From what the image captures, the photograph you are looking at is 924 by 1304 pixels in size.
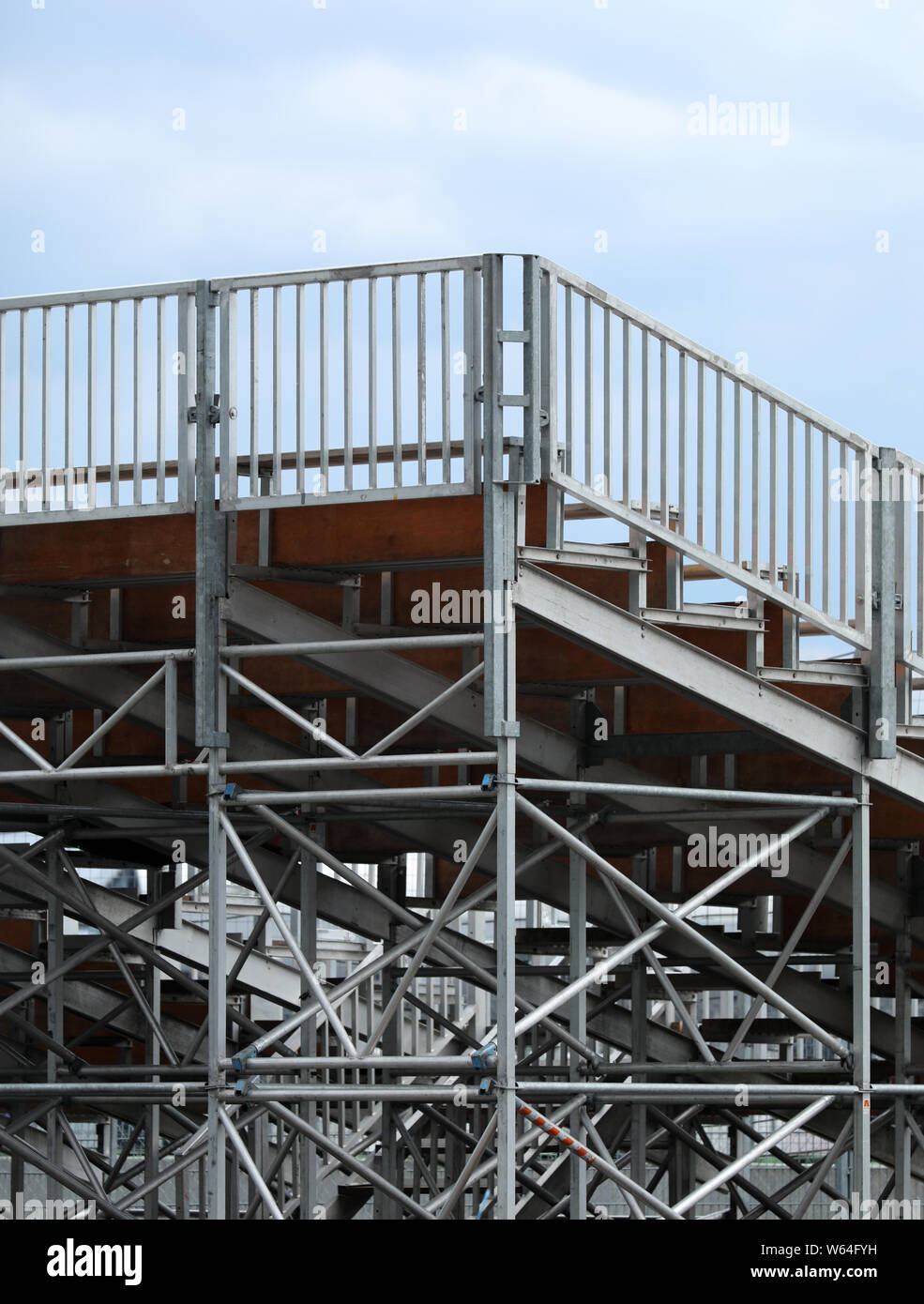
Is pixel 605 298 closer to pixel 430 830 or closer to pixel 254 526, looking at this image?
pixel 254 526

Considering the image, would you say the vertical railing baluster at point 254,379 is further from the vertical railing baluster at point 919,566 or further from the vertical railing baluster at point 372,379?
the vertical railing baluster at point 919,566

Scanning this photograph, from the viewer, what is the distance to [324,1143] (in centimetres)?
1249

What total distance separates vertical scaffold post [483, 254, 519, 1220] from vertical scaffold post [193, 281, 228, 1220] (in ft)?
6.00

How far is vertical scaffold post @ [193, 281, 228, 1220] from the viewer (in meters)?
12.7

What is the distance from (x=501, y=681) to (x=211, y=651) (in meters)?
2.04

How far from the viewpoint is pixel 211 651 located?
13031mm

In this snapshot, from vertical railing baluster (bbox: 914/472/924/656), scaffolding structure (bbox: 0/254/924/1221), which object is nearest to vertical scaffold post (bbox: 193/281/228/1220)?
scaffolding structure (bbox: 0/254/924/1221)

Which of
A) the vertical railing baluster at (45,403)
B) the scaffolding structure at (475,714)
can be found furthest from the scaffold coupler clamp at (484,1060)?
the vertical railing baluster at (45,403)

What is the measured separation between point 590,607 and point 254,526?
2.33 metres

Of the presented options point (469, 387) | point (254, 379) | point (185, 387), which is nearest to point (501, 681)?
point (469, 387)

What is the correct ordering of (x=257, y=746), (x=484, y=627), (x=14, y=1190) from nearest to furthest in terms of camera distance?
(x=484, y=627), (x=257, y=746), (x=14, y=1190)

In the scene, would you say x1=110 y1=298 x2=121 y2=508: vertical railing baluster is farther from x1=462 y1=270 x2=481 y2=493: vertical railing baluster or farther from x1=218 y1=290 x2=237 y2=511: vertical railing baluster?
x1=462 y1=270 x2=481 y2=493: vertical railing baluster

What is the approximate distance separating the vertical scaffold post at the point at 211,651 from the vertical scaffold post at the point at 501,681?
72.0 inches
